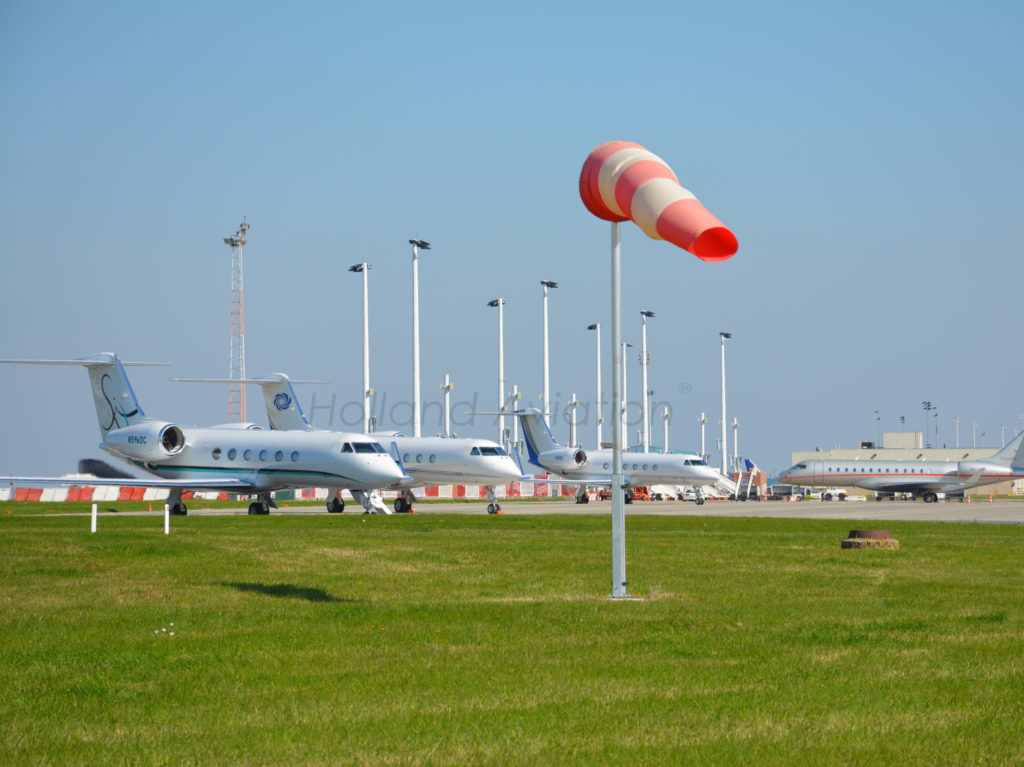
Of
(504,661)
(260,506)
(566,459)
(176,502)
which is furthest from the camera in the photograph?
(566,459)

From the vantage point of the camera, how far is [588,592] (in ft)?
53.7

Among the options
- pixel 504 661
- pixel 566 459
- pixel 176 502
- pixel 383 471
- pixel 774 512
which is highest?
pixel 566 459

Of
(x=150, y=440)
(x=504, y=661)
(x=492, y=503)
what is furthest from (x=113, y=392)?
(x=504, y=661)

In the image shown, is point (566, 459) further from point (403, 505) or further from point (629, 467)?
point (403, 505)

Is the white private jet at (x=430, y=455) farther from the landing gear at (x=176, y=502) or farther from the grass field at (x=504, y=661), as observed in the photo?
the grass field at (x=504, y=661)

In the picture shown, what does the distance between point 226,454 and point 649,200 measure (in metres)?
37.5

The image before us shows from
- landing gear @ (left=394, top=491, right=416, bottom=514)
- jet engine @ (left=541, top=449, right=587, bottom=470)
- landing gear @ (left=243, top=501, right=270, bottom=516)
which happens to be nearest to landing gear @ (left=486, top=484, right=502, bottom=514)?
landing gear @ (left=394, top=491, right=416, bottom=514)

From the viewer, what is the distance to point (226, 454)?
48.8 m

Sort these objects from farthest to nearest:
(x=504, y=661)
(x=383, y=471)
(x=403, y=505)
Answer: (x=403, y=505), (x=383, y=471), (x=504, y=661)

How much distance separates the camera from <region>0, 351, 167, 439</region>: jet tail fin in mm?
48625

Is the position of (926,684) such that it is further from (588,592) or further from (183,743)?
(588,592)

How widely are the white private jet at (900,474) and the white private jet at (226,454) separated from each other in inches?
1969

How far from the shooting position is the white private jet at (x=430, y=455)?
51.7 meters

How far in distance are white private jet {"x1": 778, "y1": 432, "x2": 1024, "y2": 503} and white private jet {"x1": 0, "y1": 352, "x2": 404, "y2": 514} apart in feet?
164
